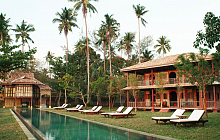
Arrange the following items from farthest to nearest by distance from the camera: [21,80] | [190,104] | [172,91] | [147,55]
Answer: [147,55] < [21,80] < [172,91] < [190,104]

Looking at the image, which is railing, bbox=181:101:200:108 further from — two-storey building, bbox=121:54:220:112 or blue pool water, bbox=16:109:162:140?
blue pool water, bbox=16:109:162:140

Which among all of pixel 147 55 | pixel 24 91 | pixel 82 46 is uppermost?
pixel 82 46

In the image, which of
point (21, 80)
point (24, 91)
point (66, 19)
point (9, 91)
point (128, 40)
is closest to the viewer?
point (21, 80)

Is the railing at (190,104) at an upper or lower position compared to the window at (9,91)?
lower

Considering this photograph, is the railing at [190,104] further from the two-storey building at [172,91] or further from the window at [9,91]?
the window at [9,91]

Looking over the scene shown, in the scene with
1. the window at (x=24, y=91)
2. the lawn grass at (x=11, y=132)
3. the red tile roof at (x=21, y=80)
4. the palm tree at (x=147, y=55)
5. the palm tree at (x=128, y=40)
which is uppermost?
the palm tree at (x=128, y=40)

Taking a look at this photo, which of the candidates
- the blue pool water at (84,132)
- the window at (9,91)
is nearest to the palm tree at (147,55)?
the window at (9,91)

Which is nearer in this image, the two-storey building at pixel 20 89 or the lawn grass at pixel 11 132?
the lawn grass at pixel 11 132

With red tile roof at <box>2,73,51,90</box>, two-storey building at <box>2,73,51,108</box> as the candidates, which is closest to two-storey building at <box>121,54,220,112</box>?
two-storey building at <box>2,73,51,108</box>

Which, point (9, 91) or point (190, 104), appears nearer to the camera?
point (190, 104)

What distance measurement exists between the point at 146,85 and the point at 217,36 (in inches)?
749

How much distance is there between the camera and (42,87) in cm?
3744

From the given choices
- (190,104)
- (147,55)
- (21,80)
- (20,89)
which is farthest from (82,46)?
(190,104)

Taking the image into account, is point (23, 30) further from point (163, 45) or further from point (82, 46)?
point (163, 45)
